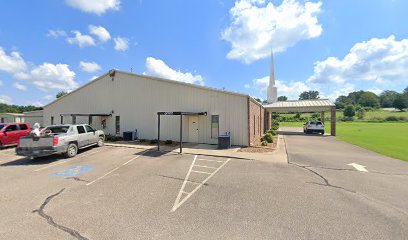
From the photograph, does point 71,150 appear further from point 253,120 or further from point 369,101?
point 369,101

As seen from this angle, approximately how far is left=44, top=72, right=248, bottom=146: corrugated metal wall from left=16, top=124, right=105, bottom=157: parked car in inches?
215

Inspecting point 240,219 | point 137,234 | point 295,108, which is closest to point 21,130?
point 137,234

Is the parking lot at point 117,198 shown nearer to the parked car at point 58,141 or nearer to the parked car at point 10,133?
the parked car at point 58,141

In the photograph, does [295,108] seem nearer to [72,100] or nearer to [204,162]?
[204,162]

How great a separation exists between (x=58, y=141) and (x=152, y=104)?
849cm

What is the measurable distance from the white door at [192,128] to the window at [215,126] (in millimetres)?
1415

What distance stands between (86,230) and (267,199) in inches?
168

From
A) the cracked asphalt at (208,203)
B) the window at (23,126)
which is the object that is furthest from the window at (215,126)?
the window at (23,126)

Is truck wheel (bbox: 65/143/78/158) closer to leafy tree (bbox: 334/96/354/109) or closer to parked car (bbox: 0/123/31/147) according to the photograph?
parked car (bbox: 0/123/31/147)

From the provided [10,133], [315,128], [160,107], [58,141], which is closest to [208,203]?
[58,141]

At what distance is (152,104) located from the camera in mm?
17328

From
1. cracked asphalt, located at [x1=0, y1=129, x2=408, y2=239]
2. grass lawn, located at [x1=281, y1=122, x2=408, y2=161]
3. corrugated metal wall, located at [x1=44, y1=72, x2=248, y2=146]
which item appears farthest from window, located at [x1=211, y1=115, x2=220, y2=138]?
grass lawn, located at [x1=281, y1=122, x2=408, y2=161]

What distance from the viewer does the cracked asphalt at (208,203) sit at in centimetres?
376

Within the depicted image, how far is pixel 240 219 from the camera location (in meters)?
4.19
